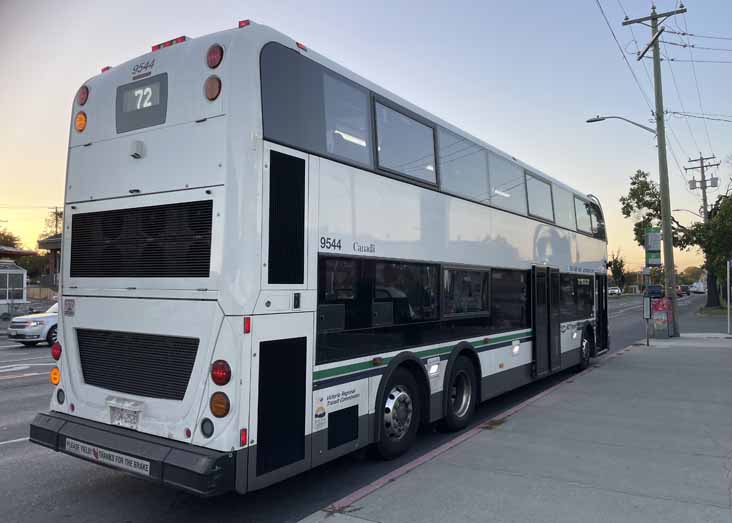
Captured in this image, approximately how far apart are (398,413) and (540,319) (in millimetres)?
5029

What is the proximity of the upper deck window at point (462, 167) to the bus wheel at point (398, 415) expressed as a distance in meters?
2.55

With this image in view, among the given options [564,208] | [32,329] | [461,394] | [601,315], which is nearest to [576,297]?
[564,208]

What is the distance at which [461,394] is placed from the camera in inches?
300

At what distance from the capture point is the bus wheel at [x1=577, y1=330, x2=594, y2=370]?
41.7ft

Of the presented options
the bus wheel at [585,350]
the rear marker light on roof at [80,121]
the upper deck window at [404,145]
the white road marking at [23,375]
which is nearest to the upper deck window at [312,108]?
the upper deck window at [404,145]

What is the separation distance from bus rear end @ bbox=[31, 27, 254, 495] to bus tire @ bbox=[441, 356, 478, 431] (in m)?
3.63

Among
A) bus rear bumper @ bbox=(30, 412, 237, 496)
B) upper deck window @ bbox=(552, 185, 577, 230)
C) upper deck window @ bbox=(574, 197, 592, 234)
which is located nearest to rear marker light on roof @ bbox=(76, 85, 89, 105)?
bus rear bumper @ bbox=(30, 412, 237, 496)

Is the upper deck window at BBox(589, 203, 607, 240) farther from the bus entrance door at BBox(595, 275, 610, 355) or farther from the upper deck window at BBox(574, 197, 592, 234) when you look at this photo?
the bus entrance door at BBox(595, 275, 610, 355)

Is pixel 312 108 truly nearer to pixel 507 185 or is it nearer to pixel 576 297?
pixel 507 185

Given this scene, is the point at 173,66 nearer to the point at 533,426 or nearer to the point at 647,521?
the point at 647,521

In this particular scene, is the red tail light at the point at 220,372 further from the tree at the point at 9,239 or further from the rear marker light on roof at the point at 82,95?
the tree at the point at 9,239

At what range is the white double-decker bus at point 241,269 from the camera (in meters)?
4.22

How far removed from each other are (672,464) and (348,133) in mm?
4684

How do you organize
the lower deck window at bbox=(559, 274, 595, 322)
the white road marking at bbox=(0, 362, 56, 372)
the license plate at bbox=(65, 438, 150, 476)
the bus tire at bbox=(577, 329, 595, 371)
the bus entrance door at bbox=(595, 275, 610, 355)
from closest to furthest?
the license plate at bbox=(65, 438, 150, 476), the lower deck window at bbox=(559, 274, 595, 322), the white road marking at bbox=(0, 362, 56, 372), the bus tire at bbox=(577, 329, 595, 371), the bus entrance door at bbox=(595, 275, 610, 355)
